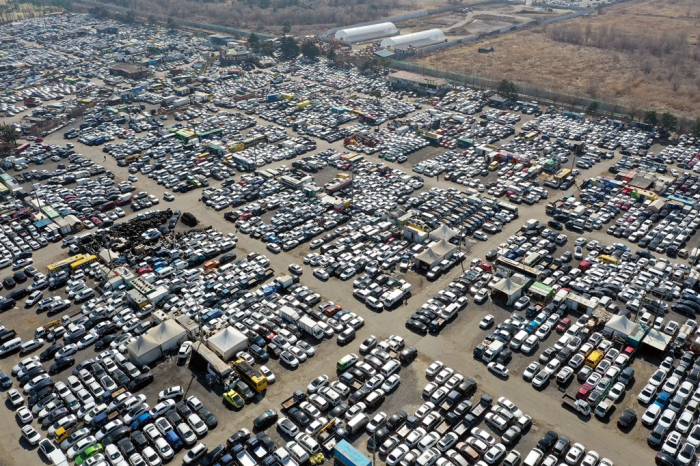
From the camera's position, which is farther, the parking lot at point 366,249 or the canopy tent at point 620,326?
the canopy tent at point 620,326

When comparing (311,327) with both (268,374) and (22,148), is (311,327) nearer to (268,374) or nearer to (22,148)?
(268,374)

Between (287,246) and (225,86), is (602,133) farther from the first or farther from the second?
(225,86)

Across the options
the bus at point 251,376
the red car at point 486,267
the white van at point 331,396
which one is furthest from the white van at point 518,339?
the bus at point 251,376

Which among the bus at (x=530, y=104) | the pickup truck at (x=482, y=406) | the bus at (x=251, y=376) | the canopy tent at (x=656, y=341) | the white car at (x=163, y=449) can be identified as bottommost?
the pickup truck at (x=482, y=406)

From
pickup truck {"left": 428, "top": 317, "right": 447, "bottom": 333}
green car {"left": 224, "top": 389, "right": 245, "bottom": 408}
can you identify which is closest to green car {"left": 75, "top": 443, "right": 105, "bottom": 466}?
green car {"left": 224, "top": 389, "right": 245, "bottom": 408}

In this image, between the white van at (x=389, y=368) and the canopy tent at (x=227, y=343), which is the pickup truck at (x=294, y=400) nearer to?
the white van at (x=389, y=368)

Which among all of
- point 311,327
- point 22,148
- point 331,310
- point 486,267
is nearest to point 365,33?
point 22,148
